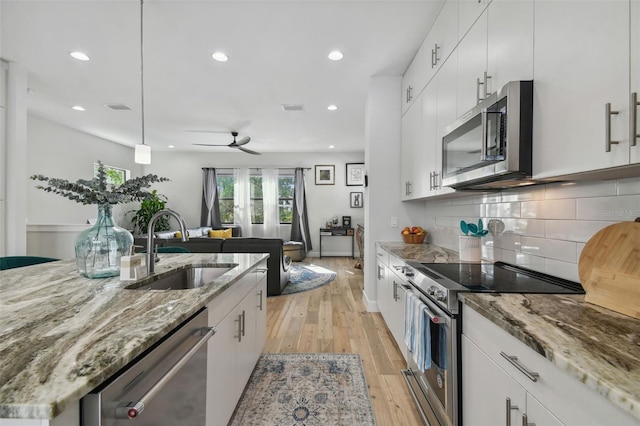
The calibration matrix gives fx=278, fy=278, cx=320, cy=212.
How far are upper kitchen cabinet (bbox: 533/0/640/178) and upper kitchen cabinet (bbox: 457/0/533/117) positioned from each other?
0.07 m

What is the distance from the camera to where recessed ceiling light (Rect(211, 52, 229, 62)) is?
109 inches

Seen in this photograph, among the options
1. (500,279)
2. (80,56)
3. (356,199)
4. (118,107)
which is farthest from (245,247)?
(356,199)

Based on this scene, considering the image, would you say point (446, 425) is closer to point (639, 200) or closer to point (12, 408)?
point (639, 200)

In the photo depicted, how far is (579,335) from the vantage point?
2.48 ft

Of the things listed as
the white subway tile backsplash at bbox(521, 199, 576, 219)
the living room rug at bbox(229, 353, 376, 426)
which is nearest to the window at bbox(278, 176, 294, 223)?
the living room rug at bbox(229, 353, 376, 426)

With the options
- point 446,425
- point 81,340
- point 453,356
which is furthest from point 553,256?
point 81,340

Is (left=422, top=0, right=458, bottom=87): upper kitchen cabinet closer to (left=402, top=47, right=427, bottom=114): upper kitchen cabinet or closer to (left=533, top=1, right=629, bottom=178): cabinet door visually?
(left=402, top=47, right=427, bottom=114): upper kitchen cabinet

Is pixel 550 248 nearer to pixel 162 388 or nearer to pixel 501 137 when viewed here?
pixel 501 137

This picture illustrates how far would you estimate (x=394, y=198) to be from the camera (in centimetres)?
324

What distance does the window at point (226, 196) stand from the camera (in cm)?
742

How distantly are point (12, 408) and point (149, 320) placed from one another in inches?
14.7

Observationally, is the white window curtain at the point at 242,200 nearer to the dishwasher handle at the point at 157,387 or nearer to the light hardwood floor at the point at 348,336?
the light hardwood floor at the point at 348,336

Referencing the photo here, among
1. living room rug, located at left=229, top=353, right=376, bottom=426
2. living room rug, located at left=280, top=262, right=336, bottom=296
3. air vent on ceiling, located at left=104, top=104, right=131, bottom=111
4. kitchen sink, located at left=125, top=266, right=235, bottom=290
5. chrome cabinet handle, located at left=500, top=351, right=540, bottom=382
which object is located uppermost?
air vent on ceiling, located at left=104, top=104, right=131, bottom=111

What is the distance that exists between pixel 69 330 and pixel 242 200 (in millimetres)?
6717
